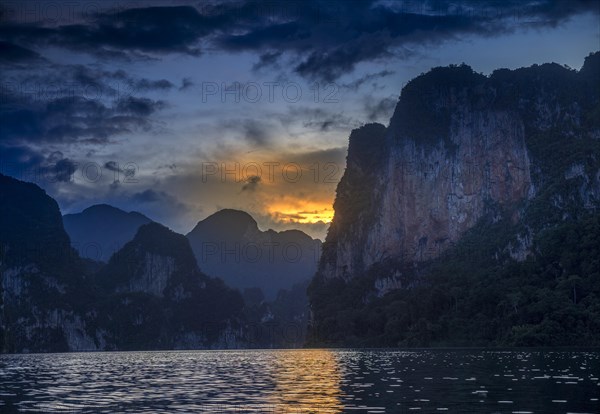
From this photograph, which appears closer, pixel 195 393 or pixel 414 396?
pixel 414 396

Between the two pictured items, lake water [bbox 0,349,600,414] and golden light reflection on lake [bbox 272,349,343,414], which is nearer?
lake water [bbox 0,349,600,414]

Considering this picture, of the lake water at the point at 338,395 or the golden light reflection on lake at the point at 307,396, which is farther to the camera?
the golden light reflection on lake at the point at 307,396

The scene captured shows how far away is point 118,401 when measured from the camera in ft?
134

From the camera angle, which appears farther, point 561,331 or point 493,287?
point 493,287

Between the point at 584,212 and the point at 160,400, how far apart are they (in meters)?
178

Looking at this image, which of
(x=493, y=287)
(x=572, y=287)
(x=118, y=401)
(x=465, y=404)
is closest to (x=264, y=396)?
(x=118, y=401)

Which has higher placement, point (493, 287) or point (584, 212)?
point (584, 212)

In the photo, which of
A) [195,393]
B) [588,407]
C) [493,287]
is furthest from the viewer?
[493,287]

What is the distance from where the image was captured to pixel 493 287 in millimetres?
186875

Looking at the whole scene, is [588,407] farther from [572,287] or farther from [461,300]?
[461,300]

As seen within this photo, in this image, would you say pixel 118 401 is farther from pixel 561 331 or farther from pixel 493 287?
pixel 493 287

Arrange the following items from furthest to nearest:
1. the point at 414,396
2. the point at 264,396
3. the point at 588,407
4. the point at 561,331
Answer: the point at 561,331
the point at 264,396
the point at 414,396
the point at 588,407

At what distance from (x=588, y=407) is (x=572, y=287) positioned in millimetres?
138900

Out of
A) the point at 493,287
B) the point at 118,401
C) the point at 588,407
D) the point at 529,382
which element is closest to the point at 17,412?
the point at 118,401
